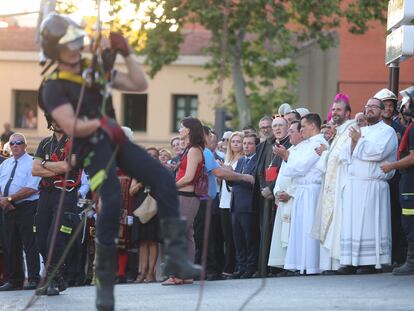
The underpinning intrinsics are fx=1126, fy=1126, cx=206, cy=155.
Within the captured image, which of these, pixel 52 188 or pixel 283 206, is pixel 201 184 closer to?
pixel 283 206

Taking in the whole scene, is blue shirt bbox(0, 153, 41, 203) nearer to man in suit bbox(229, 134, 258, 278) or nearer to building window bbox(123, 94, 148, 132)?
man in suit bbox(229, 134, 258, 278)

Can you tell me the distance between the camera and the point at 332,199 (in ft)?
43.4

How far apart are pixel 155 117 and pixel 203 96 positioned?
2.29 m

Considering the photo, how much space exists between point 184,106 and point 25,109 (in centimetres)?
704

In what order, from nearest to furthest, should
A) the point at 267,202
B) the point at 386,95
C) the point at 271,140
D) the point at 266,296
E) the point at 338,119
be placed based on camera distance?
the point at 266,296, the point at 386,95, the point at 338,119, the point at 267,202, the point at 271,140

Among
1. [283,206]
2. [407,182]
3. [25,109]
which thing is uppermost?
[25,109]

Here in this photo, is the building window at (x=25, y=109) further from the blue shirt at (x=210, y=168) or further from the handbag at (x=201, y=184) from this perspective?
the handbag at (x=201, y=184)

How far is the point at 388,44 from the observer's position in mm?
14359

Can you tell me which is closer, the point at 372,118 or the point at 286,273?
the point at 372,118

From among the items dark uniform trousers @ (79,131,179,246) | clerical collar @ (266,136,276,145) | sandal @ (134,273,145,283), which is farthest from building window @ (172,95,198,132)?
dark uniform trousers @ (79,131,179,246)

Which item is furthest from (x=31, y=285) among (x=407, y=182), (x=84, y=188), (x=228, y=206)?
(x=407, y=182)

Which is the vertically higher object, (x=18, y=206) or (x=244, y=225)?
(x=18, y=206)

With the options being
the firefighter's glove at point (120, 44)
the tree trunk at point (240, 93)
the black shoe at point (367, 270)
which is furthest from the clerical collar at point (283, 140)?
the tree trunk at point (240, 93)

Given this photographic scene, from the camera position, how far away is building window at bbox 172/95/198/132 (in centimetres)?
4925
